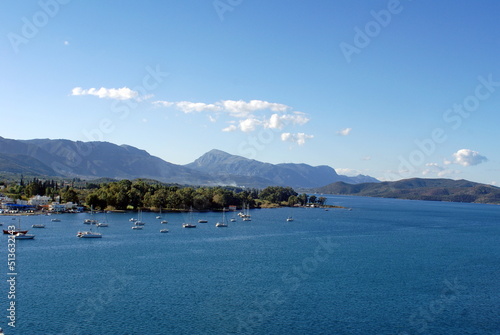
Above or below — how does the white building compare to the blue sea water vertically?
above

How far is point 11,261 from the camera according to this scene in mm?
46844

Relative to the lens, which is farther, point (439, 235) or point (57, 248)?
point (439, 235)

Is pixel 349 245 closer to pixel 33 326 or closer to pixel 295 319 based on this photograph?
pixel 295 319

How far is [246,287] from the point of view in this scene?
3997 centimetres

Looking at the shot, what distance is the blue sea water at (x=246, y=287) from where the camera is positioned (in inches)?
1184

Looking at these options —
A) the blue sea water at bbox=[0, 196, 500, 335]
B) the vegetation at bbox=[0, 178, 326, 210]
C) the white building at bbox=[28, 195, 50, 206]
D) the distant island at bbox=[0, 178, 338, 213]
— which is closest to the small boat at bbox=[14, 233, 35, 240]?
the blue sea water at bbox=[0, 196, 500, 335]

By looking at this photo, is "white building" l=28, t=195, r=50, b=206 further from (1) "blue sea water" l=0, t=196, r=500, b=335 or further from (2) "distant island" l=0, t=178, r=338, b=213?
(1) "blue sea water" l=0, t=196, r=500, b=335

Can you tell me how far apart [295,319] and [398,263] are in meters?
28.7

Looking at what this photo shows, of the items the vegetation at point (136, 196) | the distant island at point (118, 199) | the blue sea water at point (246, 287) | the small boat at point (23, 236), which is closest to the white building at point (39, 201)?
the distant island at point (118, 199)

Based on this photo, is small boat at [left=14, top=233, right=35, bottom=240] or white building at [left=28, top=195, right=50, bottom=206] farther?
white building at [left=28, top=195, right=50, bottom=206]

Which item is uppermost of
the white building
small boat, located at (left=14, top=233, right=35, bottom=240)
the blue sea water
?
the white building

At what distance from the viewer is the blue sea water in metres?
30.1

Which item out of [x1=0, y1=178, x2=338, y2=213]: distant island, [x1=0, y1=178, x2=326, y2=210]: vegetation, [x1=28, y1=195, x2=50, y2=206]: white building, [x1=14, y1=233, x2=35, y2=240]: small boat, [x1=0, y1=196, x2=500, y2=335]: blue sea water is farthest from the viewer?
[x1=0, y1=178, x2=326, y2=210]: vegetation

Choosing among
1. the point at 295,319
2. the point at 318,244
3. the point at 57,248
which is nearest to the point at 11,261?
the point at 57,248
